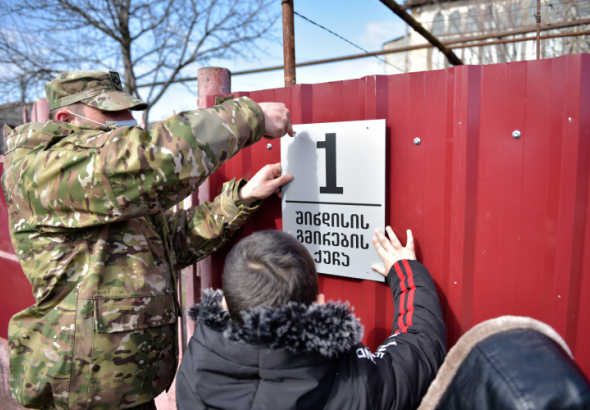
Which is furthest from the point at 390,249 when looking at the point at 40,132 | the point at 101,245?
the point at 40,132

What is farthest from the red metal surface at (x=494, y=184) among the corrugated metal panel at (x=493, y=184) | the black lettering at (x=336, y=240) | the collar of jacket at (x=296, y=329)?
the collar of jacket at (x=296, y=329)

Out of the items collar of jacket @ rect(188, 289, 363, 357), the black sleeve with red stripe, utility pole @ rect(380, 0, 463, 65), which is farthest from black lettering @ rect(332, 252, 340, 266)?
utility pole @ rect(380, 0, 463, 65)

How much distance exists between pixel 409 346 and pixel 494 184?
2.21ft

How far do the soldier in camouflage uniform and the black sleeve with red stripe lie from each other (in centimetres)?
77

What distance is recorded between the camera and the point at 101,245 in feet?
4.56

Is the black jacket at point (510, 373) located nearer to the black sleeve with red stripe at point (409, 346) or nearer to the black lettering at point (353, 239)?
the black sleeve with red stripe at point (409, 346)

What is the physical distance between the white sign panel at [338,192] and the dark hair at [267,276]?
0.62 metres

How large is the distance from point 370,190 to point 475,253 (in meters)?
0.46

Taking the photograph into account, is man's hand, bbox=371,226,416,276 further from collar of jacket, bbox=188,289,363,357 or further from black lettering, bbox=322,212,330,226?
collar of jacket, bbox=188,289,363,357

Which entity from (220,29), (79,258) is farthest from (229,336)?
(220,29)

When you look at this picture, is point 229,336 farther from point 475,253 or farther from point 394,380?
point 475,253

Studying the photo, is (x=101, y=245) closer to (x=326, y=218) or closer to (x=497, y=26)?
(x=326, y=218)

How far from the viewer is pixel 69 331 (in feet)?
4.44

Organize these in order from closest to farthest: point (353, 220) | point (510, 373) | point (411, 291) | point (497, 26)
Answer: point (510, 373) < point (411, 291) < point (353, 220) < point (497, 26)
